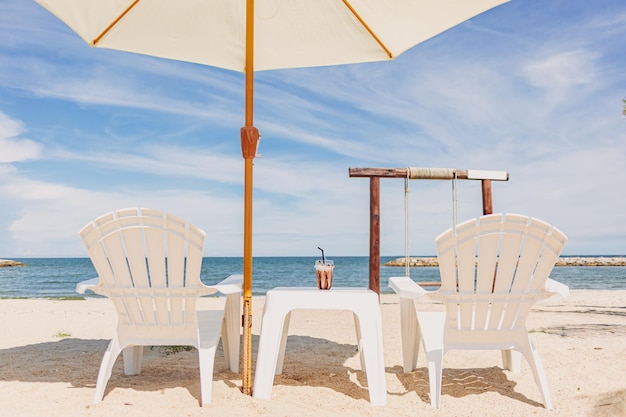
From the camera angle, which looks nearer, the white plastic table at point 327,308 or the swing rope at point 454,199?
the white plastic table at point 327,308

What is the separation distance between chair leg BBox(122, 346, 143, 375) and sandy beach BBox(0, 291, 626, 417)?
0.26 feet

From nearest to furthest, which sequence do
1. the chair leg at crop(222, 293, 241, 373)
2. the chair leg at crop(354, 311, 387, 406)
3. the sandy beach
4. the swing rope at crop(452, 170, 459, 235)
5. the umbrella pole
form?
the sandy beach → the chair leg at crop(354, 311, 387, 406) → the umbrella pole → the chair leg at crop(222, 293, 241, 373) → the swing rope at crop(452, 170, 459, 235)

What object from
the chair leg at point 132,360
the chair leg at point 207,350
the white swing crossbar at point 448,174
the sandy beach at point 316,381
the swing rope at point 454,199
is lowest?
the sandy beach at point 316,381

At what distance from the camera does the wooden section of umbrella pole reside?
4.48 meters

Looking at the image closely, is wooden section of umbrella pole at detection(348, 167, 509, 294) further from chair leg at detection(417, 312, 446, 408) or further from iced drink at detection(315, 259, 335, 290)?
iced drink at detection(315, 259, 335, 290)

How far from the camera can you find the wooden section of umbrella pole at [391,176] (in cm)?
448

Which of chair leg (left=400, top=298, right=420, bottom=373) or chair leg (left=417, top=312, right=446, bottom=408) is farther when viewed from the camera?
chair leg (left=400, top=298, right=420, bottom=373)

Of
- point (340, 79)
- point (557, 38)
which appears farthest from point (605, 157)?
point (340, 79)

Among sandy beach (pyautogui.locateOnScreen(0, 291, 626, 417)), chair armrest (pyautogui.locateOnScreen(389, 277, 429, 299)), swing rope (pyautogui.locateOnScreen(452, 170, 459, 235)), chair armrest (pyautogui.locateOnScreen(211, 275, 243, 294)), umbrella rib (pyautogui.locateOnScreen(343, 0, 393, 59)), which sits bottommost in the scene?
sandy beach (pyautogui.locateOnScreen(0, 291, 626, 417))

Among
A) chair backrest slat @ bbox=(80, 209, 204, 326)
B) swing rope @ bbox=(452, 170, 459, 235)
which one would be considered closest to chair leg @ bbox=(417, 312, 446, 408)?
chair backrest slat @ bbox=(80, 209, 204, 326)

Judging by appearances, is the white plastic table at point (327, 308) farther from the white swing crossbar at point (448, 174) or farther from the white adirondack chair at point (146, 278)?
the white swing crossbar at point (448, 174)

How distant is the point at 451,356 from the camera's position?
3.65 meters

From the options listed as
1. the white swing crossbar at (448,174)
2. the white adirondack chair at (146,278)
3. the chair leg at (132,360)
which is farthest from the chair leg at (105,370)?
the white swing crossbar at (448,174)

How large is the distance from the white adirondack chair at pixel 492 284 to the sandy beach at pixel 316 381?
0.91ft
